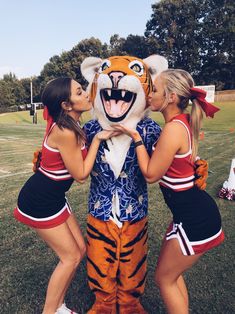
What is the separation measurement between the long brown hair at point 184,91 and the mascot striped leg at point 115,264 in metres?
0.91

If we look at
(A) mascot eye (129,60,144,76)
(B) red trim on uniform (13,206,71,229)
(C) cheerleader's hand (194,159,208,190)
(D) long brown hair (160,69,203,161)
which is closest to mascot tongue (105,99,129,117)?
(A) mascot eye (129,60,144,76)

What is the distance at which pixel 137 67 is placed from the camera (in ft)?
9.21

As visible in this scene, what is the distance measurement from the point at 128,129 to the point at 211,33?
4627 cm

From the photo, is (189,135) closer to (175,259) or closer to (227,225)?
(175,259)

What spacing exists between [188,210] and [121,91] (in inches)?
41.2

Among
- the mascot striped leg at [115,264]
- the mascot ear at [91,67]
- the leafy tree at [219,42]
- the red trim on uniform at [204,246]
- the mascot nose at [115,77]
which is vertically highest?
the leafy tree at [219,42]

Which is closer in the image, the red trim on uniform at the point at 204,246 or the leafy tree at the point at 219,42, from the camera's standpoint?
the red trim on uniform at the point at 204,246

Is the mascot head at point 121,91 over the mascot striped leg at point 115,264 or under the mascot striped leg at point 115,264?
over

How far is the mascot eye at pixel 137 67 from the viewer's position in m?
2.78

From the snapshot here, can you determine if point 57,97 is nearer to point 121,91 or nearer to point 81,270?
point 121,91

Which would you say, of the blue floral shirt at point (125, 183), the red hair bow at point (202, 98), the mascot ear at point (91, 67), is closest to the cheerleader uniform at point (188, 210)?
the red hair bow at point (202, 98)

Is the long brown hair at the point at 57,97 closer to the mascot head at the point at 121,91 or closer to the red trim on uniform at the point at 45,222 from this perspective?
the mascot head at the point at 121,91

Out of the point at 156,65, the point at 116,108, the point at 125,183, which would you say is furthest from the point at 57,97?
the point at 156,65

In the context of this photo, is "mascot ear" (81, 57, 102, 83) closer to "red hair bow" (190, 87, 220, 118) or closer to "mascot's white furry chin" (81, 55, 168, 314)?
"mascot's white furry chin" (81, 55, 168, 314)
